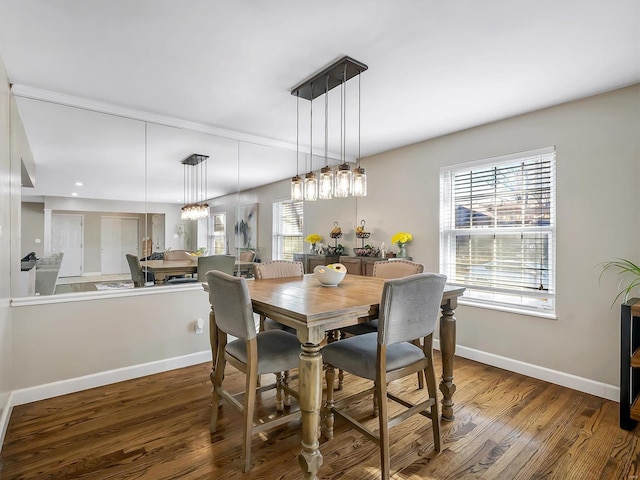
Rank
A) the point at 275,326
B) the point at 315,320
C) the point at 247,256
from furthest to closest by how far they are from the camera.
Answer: the point at 247,256, the point at 275,326, the point at 315,320

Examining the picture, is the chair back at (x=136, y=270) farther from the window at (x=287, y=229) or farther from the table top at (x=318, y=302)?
the window at (x=287, y=229)

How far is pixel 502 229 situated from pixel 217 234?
2823 mm

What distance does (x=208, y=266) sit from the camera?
135 inches

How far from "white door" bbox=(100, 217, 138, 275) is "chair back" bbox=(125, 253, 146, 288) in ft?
0.10

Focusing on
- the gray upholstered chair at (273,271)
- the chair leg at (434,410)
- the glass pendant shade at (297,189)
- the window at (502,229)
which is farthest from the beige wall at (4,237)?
the window at (502,229)

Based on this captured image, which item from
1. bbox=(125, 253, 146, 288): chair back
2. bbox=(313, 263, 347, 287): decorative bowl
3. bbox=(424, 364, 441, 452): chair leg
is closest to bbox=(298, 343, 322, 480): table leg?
bbox=(424, 364, 441, 452): chair leg

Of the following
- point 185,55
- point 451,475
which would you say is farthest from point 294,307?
point 185,55

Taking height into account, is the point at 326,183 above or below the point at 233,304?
above

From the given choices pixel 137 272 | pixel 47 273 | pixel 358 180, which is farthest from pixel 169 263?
pixel 358 180

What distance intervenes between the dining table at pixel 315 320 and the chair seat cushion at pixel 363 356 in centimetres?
12

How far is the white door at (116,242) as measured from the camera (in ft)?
9.57

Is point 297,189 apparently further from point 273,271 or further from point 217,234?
point 217,234

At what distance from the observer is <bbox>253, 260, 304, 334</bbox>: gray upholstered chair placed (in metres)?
2.78

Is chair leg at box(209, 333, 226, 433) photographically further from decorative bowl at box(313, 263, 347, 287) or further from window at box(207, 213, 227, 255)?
window at box(207, 213, 227, 255)
